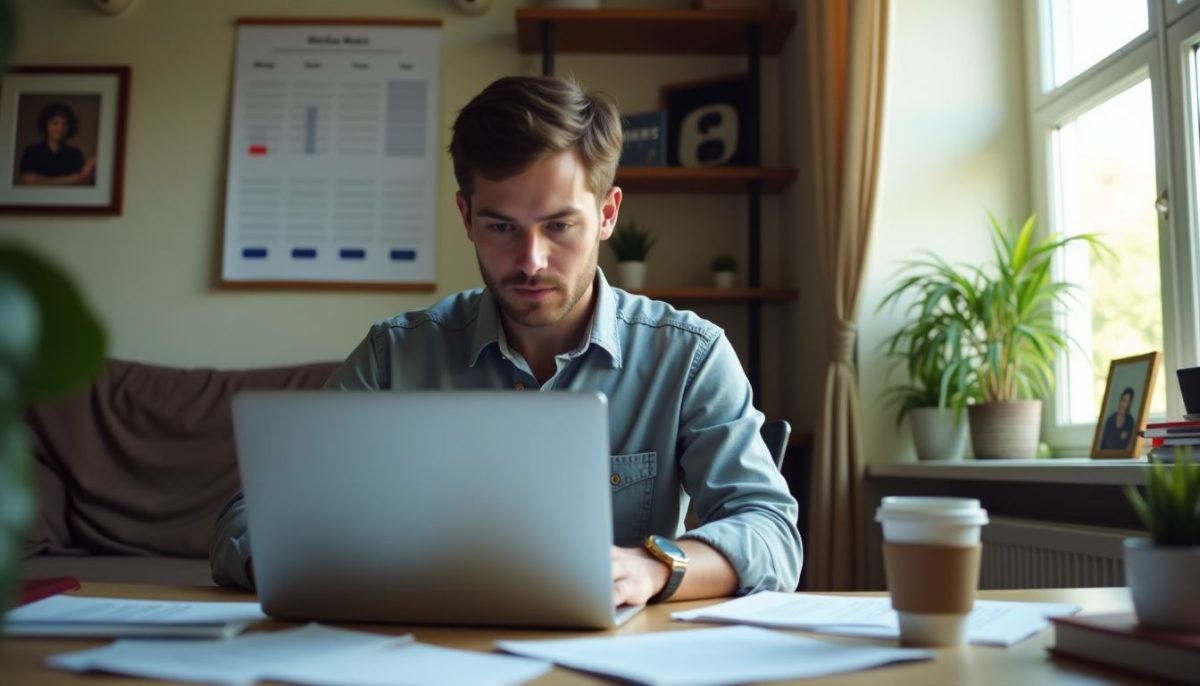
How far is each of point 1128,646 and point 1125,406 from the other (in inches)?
61.8

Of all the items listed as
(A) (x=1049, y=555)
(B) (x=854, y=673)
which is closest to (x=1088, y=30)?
(A) (x=1049, y=555)

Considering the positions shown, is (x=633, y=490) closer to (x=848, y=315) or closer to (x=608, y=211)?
(x=608, y=211)

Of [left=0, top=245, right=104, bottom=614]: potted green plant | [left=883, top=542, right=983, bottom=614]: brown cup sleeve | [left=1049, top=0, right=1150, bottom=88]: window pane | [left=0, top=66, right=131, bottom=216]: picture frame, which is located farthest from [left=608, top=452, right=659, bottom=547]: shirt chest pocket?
[left=0, top=66, right=131, bottom=216]: picture frame

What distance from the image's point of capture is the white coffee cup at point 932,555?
745 millimetres

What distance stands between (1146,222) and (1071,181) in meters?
0.41

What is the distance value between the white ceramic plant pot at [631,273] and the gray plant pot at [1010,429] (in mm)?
1065

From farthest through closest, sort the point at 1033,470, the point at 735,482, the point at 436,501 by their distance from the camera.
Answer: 1. the point at 1033,470
2. the point at 735,482
3. the point at 436,501

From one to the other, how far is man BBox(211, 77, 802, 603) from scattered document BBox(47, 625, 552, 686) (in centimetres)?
52

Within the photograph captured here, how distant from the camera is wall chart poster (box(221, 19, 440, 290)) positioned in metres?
3.23

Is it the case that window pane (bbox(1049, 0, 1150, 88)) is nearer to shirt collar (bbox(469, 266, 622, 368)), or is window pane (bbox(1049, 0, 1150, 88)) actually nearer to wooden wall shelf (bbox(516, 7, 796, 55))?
wooden wall shelf (bbox(516, 7, 796, 55))

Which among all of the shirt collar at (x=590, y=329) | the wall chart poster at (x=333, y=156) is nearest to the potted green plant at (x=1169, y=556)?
the shirt collar at (x=590, y=329)

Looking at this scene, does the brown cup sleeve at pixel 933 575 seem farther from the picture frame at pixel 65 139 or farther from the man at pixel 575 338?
the picture frame at pixel 65 139

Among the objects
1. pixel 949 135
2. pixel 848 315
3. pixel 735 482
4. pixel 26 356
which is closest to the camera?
pixel 26 356

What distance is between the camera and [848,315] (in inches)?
104
